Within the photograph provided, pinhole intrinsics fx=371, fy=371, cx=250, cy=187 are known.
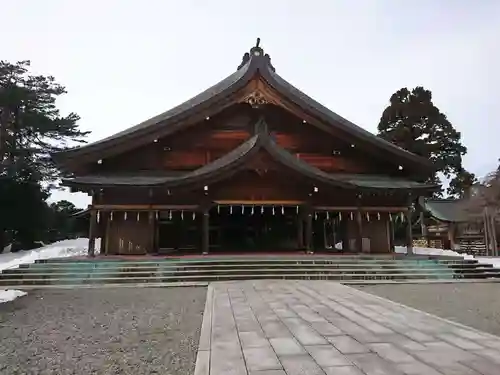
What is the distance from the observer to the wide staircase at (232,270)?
10.4 metres

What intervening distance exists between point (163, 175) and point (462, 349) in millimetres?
13365

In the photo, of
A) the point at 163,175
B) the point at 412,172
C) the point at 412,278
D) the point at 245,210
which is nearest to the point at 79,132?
the point at 163,175

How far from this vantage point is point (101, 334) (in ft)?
16.1

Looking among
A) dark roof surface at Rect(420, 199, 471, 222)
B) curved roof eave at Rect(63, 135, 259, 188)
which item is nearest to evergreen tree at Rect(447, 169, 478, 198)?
dark roof surface at Rect(420, 199, 471, 222)

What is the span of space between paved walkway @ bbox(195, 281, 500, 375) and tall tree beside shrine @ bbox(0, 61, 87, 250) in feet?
76.2

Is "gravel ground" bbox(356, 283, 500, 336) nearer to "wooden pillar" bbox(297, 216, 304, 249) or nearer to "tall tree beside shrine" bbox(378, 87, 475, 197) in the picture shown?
"wooden pillar" bbox(297, 216, 304, 249)

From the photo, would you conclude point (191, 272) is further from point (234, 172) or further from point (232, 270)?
point (234, 172)

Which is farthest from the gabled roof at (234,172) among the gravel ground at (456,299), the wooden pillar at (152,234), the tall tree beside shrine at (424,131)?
the tall tree beside shrine at (424,131)

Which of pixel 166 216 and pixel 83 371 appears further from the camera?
pixel 166 216

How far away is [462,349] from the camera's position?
12.8ft

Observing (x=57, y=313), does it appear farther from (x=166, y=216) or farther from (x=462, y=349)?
(x=166, y=216)

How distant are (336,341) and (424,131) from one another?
38553 millimetres

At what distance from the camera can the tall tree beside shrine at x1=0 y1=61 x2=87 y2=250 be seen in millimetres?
24734

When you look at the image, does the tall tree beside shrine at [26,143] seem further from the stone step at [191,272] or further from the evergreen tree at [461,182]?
the evergreen tree at [461,182]
